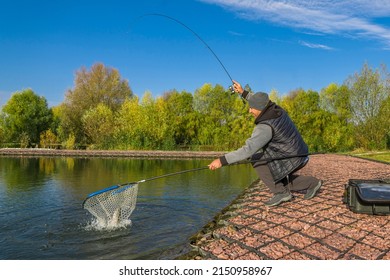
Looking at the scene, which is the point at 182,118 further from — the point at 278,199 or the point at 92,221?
the point at 278,199

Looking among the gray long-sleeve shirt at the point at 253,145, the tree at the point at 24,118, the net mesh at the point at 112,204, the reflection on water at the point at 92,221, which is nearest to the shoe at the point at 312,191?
the gray long-sleeve shirt at the point at 253,145

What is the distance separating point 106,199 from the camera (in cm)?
562

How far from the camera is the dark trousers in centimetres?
520

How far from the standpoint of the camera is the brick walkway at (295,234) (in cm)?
343

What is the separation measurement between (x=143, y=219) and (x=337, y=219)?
133 inches

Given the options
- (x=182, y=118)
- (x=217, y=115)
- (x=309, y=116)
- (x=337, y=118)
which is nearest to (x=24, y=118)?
(x=182, y=118)

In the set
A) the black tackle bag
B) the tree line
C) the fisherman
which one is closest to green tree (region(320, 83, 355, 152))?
the tree line

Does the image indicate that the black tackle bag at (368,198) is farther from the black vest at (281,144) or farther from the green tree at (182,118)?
the green tree at (182,118)

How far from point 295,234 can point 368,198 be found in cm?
145

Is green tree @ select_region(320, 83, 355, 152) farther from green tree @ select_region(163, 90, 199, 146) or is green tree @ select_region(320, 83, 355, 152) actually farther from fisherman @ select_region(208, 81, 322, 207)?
fisherman @ select_region(208, 81, 322, 207)

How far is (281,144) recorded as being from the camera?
16.1 ft

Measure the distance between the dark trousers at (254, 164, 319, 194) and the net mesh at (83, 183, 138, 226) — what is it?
209cm
